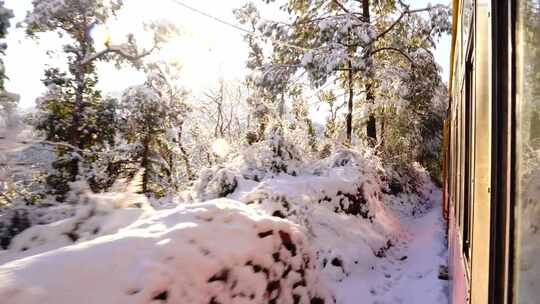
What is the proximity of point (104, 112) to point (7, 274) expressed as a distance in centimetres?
1020

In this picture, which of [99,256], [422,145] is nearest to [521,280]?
[99,256]

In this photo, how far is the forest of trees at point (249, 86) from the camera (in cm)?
962

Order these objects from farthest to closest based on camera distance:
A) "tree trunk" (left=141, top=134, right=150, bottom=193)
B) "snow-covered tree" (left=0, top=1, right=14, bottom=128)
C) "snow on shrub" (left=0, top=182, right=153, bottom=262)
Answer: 1. "tree trunk" (left=141, top=134, right=150, bottom=193)
2. "snow-covered tree" (left=0, top=1, right=14, bottom=128)
3. "snow on shrub" (left=0, top=182, right=153, bottom=262)

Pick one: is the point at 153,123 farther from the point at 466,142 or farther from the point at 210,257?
the point at 466,142

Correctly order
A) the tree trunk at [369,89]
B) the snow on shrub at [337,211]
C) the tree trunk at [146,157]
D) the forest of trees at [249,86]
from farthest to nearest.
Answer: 1. the tree trunk at [369,89]
2. the tree trunk at [146,157]
3. the forest of trees at [249,86]
4. the snow on shrub at [337,211]

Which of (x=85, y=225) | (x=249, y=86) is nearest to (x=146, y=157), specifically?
(x=249, y=86)

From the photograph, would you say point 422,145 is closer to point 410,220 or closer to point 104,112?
point 410,220

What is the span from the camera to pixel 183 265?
215 centimetres

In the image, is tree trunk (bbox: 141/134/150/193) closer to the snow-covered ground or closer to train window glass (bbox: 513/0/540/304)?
the snow-covered ground

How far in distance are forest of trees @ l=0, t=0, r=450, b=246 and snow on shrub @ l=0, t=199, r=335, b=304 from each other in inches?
153

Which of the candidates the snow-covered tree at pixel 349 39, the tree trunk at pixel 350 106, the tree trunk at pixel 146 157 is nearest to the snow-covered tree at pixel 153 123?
the tree trunk at pixel 146 157

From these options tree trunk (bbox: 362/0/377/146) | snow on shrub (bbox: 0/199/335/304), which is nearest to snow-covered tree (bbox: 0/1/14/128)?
snow on shrub (bbox: 0/199/335/304)

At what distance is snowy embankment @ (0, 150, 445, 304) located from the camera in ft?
5.66

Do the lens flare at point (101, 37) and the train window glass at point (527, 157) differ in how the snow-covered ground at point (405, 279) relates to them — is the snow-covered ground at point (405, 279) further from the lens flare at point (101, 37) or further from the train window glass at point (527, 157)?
the lens flare at point (101, 37)
